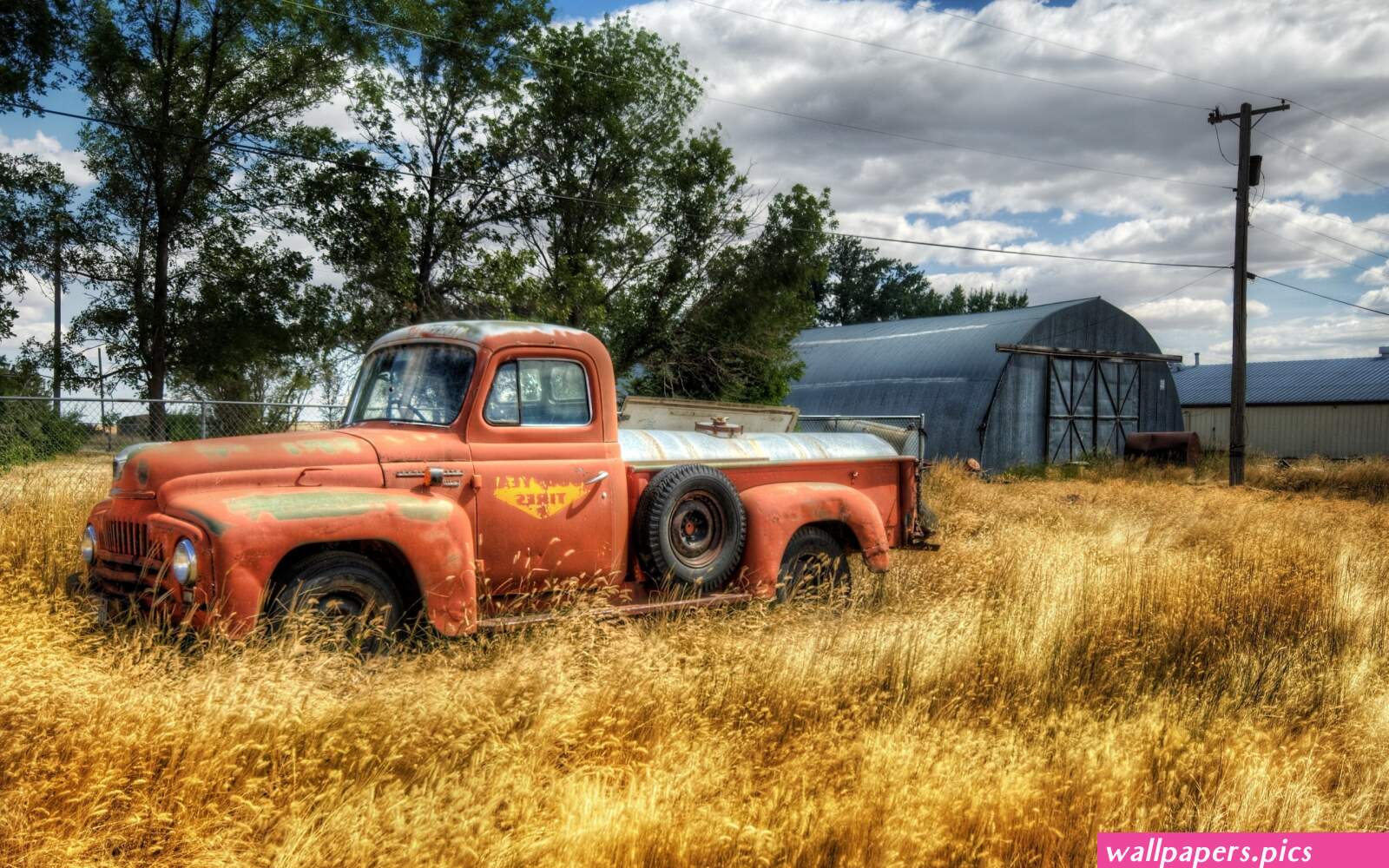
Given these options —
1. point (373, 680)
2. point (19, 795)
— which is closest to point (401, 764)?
point (373, 680)

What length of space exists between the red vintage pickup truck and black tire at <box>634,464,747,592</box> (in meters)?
0.01

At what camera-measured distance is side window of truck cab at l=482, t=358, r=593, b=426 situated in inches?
250

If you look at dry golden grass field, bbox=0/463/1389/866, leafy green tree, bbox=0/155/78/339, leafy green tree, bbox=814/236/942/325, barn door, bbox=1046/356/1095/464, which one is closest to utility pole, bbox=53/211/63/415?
leafy green tree, bbox=0/155/78/339

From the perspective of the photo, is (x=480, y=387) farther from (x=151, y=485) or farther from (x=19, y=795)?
(x=19, y=795)

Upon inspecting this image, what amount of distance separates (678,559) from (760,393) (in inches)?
754

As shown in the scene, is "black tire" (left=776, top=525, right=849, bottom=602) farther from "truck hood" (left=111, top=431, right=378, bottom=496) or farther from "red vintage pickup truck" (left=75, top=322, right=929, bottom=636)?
"truck hood" (left=111, top=431, right=378, bottom=496)

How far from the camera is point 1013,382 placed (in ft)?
85.3

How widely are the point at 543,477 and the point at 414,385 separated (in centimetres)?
104

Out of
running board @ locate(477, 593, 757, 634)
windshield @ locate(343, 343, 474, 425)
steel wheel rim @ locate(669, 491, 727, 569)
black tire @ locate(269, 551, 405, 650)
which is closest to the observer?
black tire @ locate(269, 551, 405, 650)

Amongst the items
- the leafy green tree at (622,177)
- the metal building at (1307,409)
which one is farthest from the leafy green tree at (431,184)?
the metal building at (1307,409)

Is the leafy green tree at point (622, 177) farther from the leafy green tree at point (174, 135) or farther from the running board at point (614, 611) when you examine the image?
the running board at point (614, 611)

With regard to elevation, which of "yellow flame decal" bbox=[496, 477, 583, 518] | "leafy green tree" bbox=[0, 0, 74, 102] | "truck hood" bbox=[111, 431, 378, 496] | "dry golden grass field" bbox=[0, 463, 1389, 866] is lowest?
"dry golden grass field" bbox=[0, 463, 1389, 866]

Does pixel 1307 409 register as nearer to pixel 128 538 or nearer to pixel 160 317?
pixel 160 317

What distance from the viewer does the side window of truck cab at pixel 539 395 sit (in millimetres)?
6340
